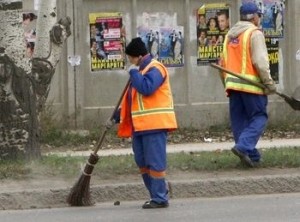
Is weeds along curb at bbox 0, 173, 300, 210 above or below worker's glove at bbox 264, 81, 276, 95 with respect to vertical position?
below

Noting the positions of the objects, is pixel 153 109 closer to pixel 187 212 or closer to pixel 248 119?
pixel 187 212

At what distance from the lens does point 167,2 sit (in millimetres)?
15273

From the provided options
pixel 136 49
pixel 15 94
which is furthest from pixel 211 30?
pixel 136 49

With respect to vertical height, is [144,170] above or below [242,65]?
below

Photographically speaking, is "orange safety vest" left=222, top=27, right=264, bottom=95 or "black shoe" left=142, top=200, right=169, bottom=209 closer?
"black shoe" left=142, top=200, right=169, bottom=209

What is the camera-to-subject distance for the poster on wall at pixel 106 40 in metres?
15.0

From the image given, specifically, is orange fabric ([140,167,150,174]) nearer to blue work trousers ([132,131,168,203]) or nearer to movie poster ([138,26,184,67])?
blue work trousers ([132,131,168,203])

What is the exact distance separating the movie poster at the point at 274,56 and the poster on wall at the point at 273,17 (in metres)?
0.09

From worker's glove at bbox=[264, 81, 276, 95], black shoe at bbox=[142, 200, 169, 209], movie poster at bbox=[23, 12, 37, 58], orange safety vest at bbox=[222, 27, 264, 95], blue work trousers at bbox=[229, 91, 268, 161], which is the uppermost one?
movie poster at bbox=[23, 12, 37, 58]

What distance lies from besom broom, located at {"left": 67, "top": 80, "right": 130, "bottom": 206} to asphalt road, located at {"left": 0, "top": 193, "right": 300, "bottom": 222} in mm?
80

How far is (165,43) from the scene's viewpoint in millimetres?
15203

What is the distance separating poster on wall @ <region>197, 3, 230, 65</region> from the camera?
15.3 m

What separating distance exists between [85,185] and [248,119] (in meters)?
2.09

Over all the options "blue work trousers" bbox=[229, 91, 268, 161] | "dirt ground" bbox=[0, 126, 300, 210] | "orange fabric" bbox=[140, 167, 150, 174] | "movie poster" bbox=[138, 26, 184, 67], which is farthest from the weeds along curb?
"movie poster" bbox=[138, 26, 184, 67]
